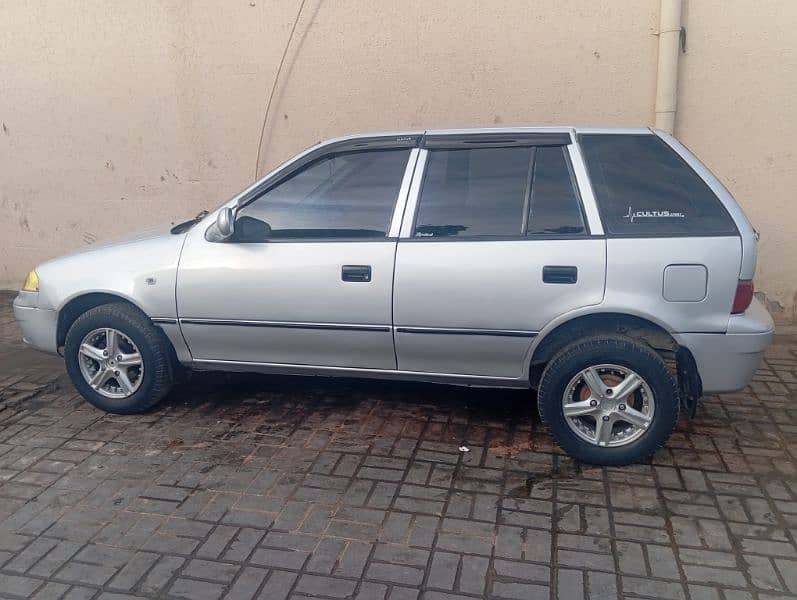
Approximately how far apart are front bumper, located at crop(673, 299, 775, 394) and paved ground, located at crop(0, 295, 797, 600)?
1.60 ft

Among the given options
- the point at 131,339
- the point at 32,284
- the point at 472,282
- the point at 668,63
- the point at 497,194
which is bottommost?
the point at 131,339

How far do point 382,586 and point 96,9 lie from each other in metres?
6.31

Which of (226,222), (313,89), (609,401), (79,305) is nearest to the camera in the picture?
(609,401)

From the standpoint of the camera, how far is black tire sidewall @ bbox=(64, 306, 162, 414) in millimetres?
4508

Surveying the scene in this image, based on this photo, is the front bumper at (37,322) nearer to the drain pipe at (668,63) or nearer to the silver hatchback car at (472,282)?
the silver hatchback car at (472,282)

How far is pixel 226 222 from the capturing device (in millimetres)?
4180

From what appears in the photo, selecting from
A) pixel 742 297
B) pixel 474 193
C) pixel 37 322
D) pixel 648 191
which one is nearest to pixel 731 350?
pixel 742 297

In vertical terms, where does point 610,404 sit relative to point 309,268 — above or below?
below

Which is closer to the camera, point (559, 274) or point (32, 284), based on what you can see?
point (559, 274)

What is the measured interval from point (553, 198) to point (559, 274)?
433 mm

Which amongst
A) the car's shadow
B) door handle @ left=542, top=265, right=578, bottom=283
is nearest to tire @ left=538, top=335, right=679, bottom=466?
door handle @ left=542, top=265, right=578, bottom=283

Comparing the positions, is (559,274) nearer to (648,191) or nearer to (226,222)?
(648,191)

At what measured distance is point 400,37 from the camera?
6492 mm

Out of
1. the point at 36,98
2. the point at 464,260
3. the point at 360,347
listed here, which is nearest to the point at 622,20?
the point at 464,260
